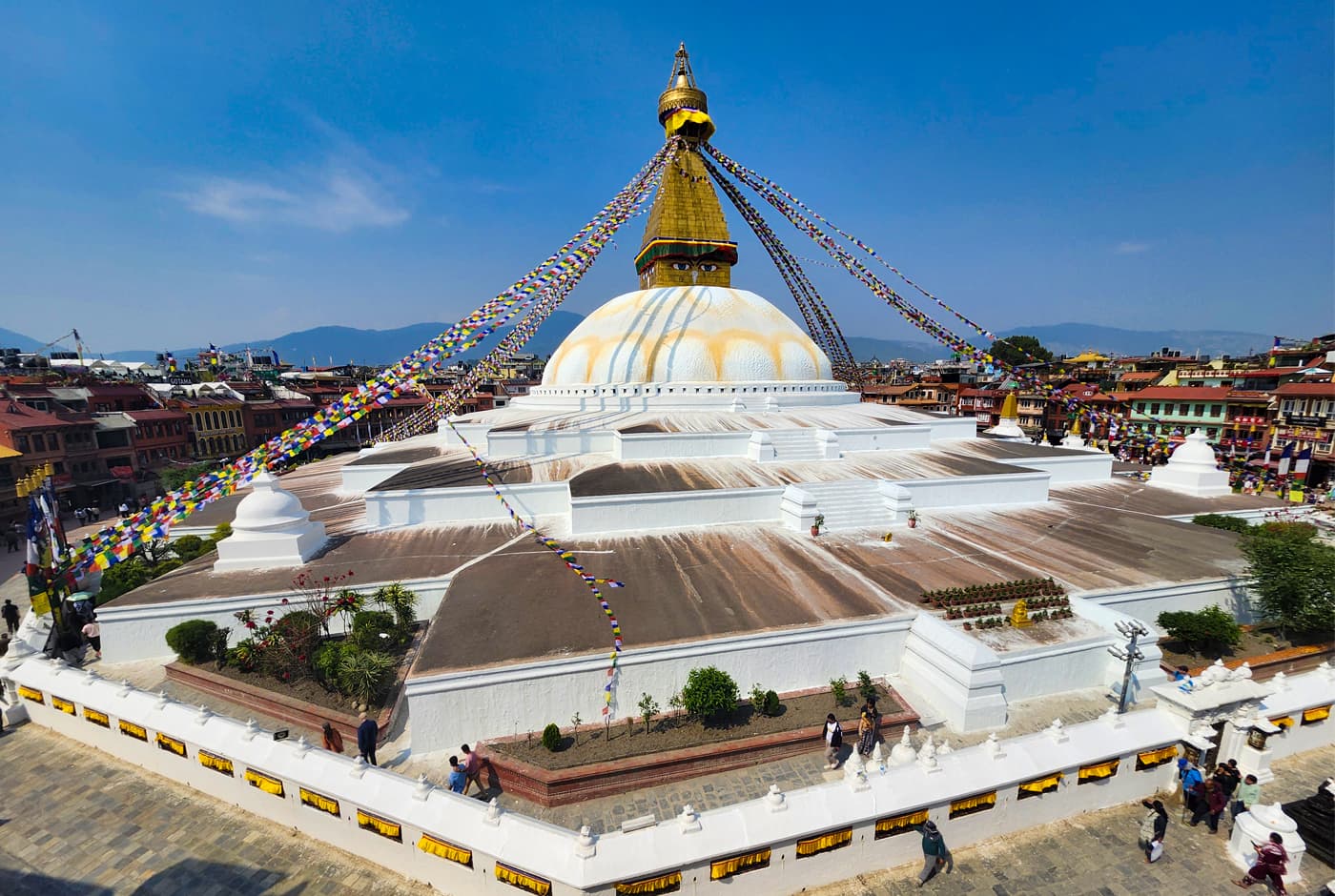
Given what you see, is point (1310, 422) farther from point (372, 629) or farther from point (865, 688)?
point (372, 629)

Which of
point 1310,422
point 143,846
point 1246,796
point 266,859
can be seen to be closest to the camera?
point 266,859

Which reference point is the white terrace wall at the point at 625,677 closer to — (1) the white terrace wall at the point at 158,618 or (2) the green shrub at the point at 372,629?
(2) the green shrub at the point at 372,629

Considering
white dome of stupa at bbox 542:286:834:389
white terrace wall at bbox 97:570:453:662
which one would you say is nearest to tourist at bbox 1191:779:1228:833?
white terrace wall at bbox 97:570:453:662

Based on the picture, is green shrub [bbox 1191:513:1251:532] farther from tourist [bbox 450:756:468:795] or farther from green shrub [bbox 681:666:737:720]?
tourist [bbox 450:756:468:795]

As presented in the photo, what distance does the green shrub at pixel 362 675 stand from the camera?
604 centimetres

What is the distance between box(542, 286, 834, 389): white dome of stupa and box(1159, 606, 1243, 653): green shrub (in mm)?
11372

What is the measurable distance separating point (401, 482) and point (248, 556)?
10.3 ft

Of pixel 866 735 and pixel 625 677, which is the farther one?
pixel 625 677

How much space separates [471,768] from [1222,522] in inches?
608

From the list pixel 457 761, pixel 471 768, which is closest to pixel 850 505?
pixel 471 768

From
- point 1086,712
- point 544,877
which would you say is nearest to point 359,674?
point 544,877

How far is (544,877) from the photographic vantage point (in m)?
3.84

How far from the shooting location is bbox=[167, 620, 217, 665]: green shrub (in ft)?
23.0

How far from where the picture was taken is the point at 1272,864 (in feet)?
13.5
